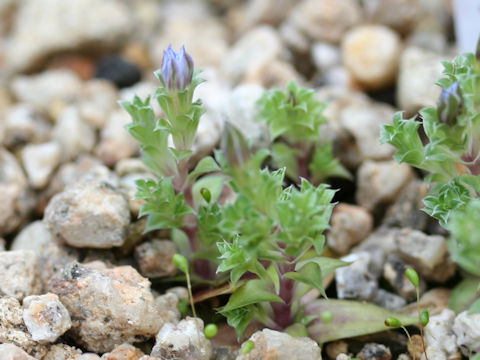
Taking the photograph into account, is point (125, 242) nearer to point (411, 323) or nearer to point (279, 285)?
point (279, 285)

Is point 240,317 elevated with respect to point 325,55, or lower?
lower

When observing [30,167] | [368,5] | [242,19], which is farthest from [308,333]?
[242,19]

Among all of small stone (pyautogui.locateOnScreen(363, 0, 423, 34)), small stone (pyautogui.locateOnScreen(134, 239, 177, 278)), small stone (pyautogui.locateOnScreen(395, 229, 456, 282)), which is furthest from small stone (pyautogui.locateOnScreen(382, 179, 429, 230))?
small stone (pyautogui.locateOnScreen(363, 0, 423, 34))

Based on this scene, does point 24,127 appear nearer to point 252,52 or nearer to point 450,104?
point 252,52

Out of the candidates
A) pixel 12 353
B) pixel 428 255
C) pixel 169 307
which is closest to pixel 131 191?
pixel 169 307

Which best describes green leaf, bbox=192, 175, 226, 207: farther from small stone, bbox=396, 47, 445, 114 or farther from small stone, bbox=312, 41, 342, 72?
small stone, bbox=312, 41, 342, 72

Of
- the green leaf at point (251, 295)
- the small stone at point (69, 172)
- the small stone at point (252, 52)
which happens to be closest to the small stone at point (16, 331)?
the green leaf at point (251, 295)
